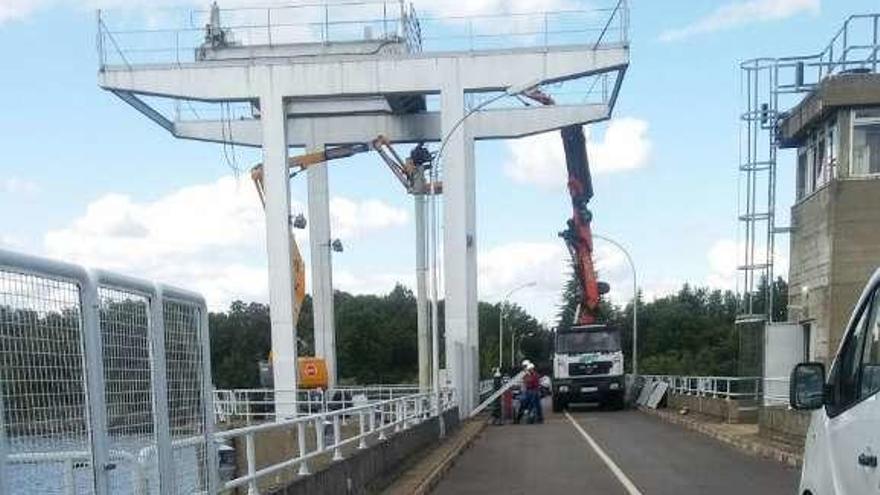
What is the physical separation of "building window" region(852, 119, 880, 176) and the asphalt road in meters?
6.59

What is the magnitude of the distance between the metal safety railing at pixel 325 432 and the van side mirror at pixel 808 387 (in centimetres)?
379

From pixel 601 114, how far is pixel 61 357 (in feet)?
107

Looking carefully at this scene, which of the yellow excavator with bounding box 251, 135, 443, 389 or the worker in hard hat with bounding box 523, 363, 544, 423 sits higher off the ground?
the yellow excavator with bounding box 251, 135, 443, 389

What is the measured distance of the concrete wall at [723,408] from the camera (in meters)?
25.0

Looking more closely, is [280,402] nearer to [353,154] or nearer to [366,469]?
[353,154]

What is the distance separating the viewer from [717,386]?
31.8 metres

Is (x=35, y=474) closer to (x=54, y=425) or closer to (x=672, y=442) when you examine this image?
(x=54, y=425)

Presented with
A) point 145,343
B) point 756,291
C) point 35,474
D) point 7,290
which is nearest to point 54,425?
point 35,474

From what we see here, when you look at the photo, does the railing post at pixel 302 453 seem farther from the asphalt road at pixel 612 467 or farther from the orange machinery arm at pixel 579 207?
the orange machinery arm at pixel 579 207

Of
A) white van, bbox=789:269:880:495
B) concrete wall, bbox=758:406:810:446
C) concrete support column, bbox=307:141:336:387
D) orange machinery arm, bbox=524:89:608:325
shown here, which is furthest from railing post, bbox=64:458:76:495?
concrete support column, bbox=307:141:336:387

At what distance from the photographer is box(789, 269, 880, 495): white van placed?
4.64 meters

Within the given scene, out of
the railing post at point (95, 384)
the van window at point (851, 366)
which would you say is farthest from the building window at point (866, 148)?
the railing post at point (95, 384)

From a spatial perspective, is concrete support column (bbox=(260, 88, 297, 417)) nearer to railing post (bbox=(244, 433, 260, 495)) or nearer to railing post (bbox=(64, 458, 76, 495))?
railing post (bbox=(244, 433, 260, 495))

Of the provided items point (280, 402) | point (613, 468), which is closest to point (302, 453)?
point (613, 468)
